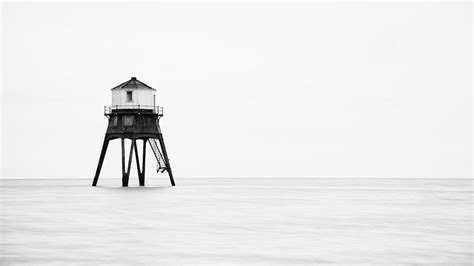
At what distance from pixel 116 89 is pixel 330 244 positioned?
35.6 metres

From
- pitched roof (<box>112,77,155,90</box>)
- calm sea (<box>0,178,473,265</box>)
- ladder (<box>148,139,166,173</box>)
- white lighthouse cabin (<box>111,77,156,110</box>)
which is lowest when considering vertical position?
calm sea (<box>0,178,473,265</box>)

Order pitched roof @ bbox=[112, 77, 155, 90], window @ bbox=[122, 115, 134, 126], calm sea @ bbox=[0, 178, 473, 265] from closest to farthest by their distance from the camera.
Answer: calm sea @ bbox=[0, 178, 473, 265]
window @ bbox=[122, 115, 134, 126]
pitched roof @ bbox=[112, 77, 155, 90]

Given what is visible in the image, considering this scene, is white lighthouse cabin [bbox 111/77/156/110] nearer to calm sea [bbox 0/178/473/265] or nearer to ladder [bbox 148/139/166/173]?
ladder [bbox 148/139/166/173]

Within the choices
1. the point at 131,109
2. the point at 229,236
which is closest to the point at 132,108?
the point at 131,109

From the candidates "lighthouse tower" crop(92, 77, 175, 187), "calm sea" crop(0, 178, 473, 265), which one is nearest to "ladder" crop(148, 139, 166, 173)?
"lighthouse tower" crop(92, 77, 175, 187)

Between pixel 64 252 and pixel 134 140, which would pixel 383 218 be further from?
pixel 134 140

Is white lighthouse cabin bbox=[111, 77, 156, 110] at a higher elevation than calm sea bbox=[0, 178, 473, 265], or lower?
higher

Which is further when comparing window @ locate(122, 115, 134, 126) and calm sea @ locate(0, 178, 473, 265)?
window @ locate(122, 115, 134, 126)

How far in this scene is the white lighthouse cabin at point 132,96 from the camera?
197 feet

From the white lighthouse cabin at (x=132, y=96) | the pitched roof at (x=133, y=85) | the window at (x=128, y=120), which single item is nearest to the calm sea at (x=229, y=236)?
the window at (x=128, y=120)

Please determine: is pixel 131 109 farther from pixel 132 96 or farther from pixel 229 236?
pixel 229 236

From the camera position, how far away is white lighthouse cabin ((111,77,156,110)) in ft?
197

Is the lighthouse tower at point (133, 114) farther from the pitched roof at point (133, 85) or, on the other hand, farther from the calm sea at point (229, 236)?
the calm sea at point (229, 236)

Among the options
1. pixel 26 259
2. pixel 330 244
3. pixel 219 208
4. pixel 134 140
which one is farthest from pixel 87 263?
pixel 134 140
